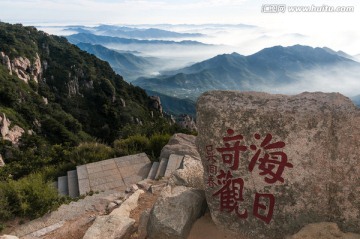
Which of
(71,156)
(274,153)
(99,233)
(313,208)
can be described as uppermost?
(274,153)

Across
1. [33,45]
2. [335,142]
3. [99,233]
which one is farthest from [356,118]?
[33,45]

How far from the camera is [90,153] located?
10.0m

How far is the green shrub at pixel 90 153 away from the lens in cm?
978

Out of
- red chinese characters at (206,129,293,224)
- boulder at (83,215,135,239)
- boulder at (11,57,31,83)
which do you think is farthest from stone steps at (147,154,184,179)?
boulder at (11,57,31,83)

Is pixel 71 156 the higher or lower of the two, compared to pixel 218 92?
lower

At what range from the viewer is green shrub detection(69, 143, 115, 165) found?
32.1 feet

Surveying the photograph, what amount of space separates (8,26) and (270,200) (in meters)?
74.0

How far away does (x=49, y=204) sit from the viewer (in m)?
6.19

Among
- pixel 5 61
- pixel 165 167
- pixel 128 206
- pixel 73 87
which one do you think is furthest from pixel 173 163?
pixel 73 87

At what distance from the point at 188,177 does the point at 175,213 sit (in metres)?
1.40

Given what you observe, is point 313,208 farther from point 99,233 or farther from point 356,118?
point 99,233

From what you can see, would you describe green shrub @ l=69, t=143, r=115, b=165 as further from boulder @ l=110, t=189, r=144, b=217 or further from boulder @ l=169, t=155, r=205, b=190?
boulder @ l=169, t=155, r=205, b=190

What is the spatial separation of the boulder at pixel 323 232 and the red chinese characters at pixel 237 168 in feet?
1.44

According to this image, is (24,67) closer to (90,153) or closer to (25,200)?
(90,153)
